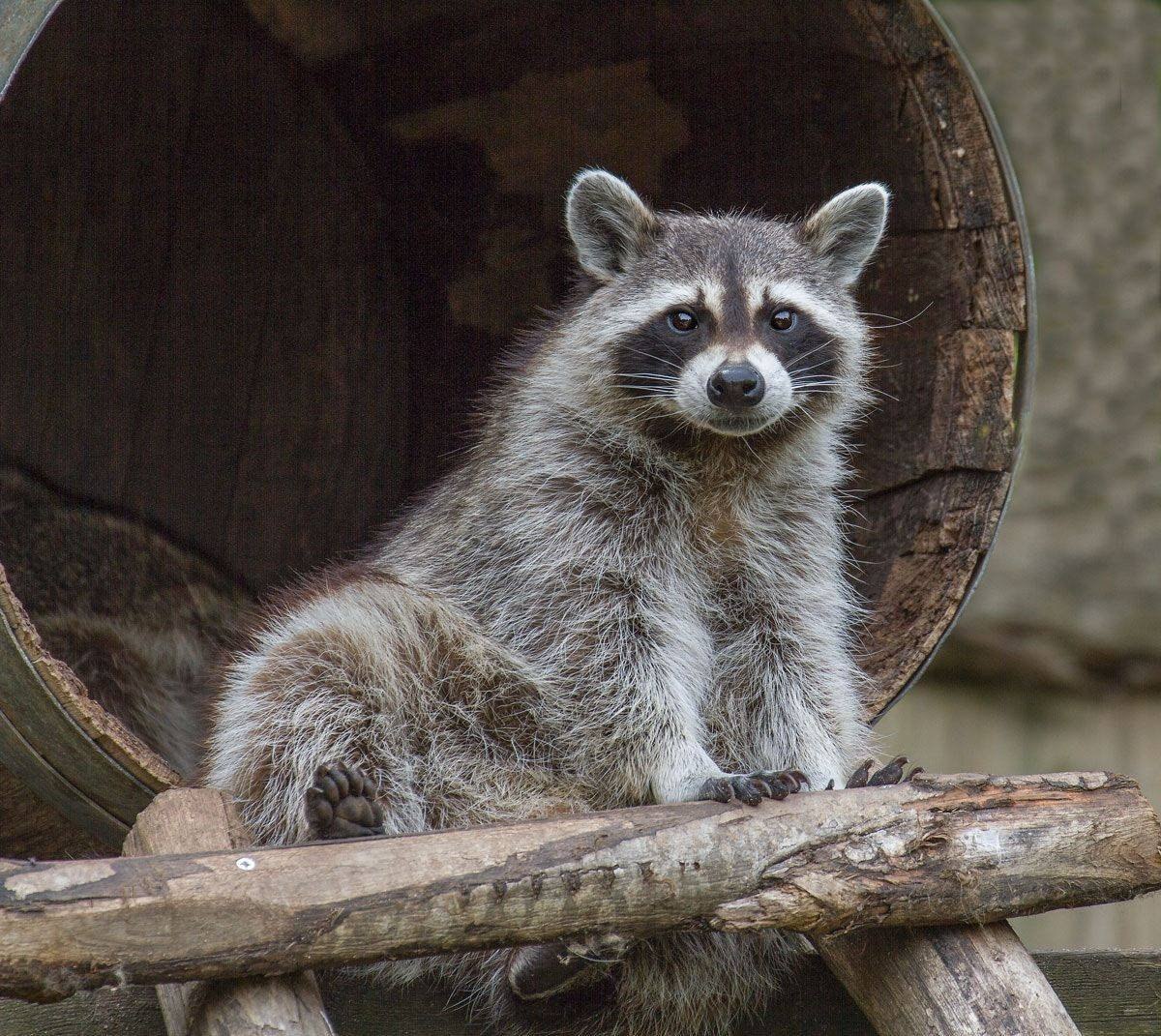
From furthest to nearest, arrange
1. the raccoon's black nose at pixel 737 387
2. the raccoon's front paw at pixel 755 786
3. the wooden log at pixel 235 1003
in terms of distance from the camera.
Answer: the raccoon's black nose at pixel 737 387 → the raccoon's front paw at pixel 755 786 → the wooden log at pixel 235 1003

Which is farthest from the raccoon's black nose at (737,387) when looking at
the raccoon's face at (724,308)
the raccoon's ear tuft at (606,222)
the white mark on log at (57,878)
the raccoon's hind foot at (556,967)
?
the white mark on log at (57,878)

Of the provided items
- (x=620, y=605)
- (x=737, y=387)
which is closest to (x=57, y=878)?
(x=620, y=605)

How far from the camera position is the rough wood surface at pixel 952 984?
217 centimetres

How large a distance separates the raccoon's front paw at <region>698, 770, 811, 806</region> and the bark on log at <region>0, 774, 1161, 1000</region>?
3 centimetres

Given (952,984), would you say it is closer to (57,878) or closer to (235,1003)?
(235,1003)

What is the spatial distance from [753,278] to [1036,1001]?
56.6 inches

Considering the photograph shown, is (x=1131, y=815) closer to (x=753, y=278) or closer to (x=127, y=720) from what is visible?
(x=753, y=278)

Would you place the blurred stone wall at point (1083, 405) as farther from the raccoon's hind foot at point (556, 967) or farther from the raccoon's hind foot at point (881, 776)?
the raccoon's hind foot at point (556, 967)

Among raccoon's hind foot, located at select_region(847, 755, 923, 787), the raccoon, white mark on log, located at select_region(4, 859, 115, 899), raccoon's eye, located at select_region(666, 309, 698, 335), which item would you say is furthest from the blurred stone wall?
white mark on log, located at select_region(4, 859, 115, 899)

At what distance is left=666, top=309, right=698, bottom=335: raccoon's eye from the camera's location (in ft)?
9.66

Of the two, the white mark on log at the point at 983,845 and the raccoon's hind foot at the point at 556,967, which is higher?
the white mark on log at the point at 983,845

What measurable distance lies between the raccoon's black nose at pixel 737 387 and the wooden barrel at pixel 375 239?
0.53m

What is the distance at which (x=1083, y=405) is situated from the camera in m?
5.23

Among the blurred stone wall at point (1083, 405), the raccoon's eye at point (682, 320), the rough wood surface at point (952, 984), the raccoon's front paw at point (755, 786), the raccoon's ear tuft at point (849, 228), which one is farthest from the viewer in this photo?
the blurred stone wall at point (1083, 405)
